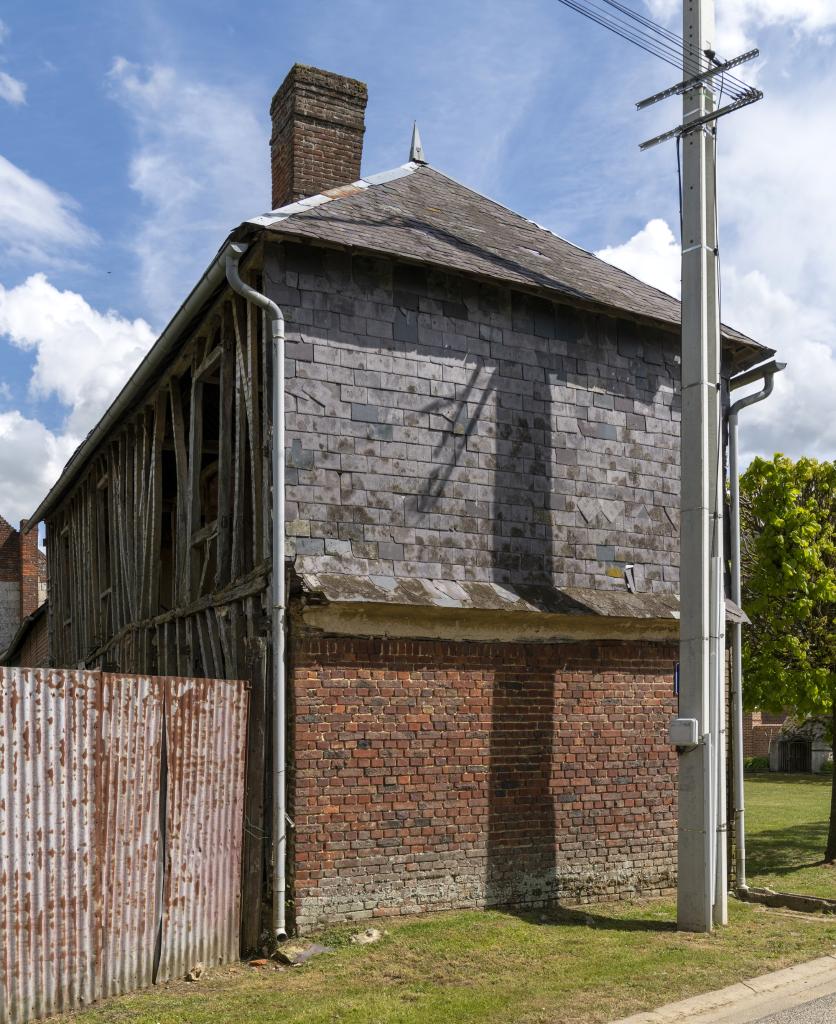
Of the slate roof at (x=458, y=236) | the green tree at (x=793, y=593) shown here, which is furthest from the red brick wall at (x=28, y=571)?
the green tree at (x=793, y=593)

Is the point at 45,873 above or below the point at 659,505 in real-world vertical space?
below

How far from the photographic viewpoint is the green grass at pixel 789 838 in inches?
508

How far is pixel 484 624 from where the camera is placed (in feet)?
31.1

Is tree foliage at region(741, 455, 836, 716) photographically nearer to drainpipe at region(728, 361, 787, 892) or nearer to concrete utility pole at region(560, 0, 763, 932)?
drainpipe at region(728, 361, 787, 892)

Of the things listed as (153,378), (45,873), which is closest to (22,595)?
(153,378)

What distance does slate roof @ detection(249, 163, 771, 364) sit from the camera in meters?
9.41

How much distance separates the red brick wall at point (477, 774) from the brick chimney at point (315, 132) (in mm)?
6195

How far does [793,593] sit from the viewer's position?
47.3 feet

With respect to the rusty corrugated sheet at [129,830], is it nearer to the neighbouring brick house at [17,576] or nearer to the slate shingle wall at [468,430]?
the slate shingle wall at [468,430]

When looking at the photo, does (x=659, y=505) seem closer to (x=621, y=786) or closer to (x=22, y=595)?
(x=621, y=786)

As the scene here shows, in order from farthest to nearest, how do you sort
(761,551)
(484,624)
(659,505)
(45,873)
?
1. (761,551)
2. (659,505)
3. (484,624)
4. (45,873)

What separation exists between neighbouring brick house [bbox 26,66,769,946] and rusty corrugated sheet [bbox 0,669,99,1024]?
5.59 ft

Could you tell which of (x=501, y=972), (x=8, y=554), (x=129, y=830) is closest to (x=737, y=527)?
(x=501, y=972)

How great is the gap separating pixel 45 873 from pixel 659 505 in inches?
278
